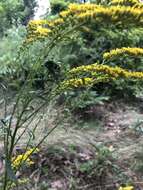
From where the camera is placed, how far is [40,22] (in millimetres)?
2248

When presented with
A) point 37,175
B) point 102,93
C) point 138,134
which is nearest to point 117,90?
point 102,93

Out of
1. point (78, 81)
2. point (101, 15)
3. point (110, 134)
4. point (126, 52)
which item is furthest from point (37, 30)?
point (110, 134)

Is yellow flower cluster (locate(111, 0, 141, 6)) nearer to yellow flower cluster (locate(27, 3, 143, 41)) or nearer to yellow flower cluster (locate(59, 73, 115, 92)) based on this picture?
yellow flower cluster (locate(27, 3, 143, 41))

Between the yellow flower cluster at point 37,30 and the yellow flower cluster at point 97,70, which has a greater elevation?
the yellow flower cluster at point 37,30

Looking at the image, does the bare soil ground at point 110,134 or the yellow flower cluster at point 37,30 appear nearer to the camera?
the yellow flower cluster at point 37,30

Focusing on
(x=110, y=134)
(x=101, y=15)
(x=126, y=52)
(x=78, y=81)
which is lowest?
(x=110, y=134)

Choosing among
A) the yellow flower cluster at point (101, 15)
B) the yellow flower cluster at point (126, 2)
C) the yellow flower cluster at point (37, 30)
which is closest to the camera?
the yellow flower cluster at point (101, 15)

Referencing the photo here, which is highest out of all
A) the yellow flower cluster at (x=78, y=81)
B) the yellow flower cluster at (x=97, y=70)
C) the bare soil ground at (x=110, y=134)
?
the yellow flower cluster at (x=97, y=70)

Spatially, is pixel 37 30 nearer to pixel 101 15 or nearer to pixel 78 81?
pixel 78 81

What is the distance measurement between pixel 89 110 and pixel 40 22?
3.22 meters

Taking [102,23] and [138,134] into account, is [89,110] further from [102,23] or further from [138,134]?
[102,23]

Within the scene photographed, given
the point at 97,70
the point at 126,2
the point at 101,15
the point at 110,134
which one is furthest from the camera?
the point at 110,134

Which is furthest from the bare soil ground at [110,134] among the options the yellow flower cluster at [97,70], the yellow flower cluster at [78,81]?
the yellow flower cluster at [97,70]

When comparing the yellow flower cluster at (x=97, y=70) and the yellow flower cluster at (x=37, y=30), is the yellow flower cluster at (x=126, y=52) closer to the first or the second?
the yellow flower cluster at (x=97, y=70)
